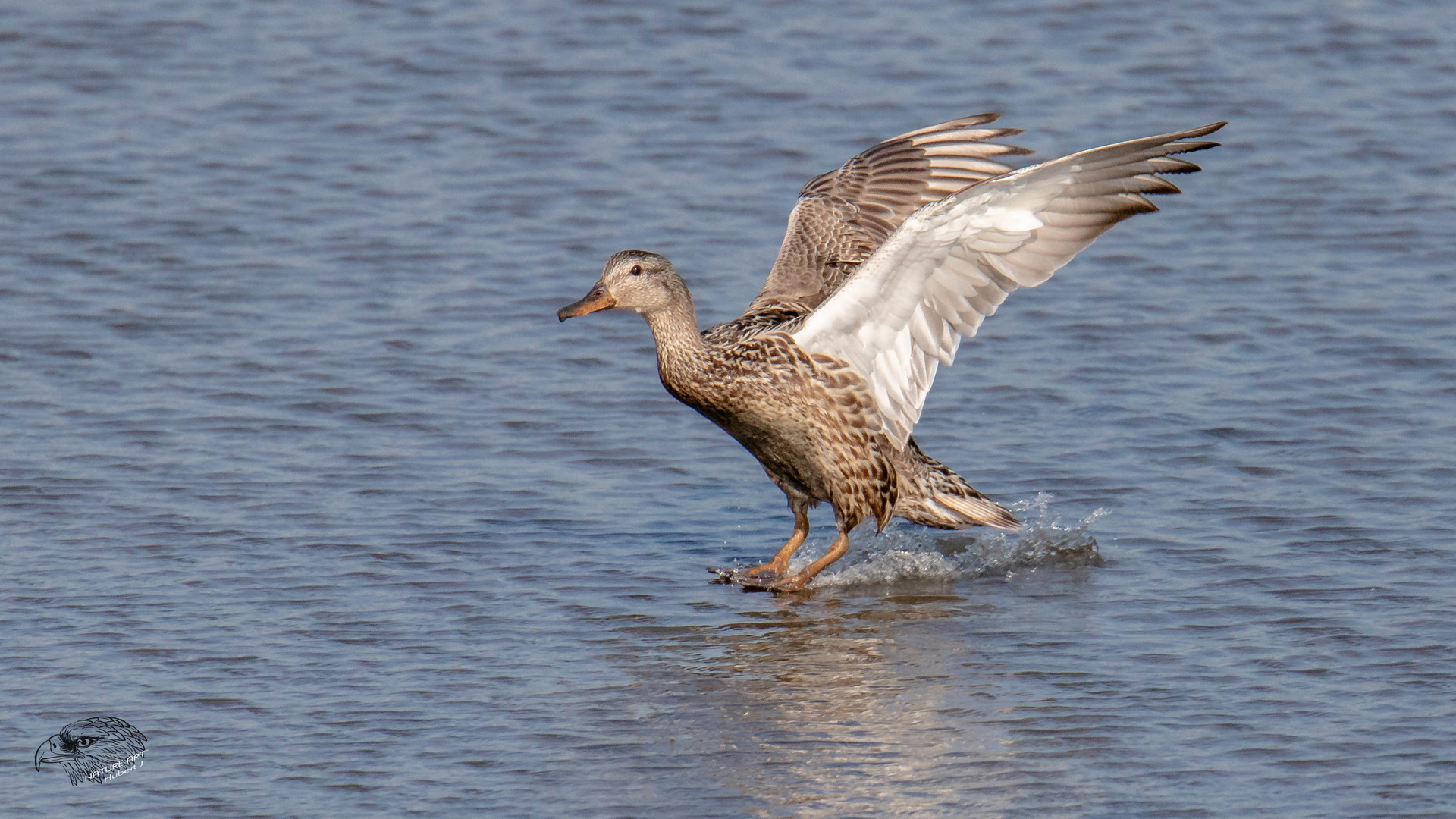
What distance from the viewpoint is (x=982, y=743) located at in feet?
17.6

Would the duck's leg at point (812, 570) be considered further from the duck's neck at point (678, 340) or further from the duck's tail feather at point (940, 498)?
the duck's neck at point (678, 340)

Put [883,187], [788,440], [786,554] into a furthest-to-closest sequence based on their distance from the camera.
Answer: [883,187] < [786,554] < [788,440]

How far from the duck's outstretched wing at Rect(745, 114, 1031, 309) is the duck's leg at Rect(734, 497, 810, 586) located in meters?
1.17

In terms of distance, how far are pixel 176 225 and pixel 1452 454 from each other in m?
7.18

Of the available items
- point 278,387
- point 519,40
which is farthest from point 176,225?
point 519,40

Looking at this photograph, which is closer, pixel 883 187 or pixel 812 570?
pixel 812 570

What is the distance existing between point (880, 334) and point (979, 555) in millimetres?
979

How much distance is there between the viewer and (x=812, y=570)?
23.3 ft

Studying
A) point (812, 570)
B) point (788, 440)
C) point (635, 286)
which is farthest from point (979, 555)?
point (635, 286)

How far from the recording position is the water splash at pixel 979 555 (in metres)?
7.16

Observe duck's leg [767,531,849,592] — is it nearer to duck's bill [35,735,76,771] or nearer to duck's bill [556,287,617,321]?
duck's bill [556,287,617,321]

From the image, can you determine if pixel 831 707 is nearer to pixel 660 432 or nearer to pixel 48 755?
pixel 48 755

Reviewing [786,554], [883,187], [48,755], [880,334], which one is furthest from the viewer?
[883,187]

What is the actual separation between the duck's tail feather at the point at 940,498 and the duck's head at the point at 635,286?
1093 millimetres
